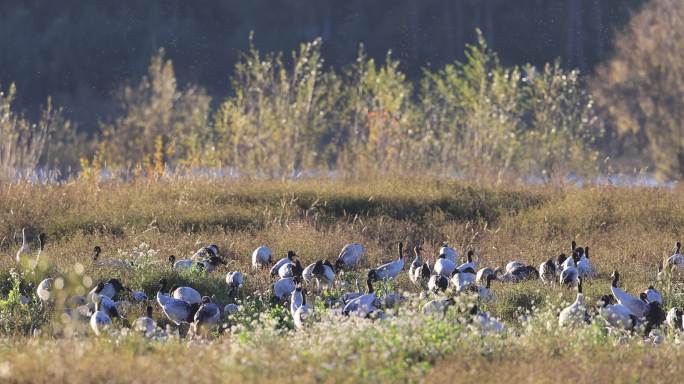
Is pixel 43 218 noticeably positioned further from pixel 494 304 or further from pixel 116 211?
pixel 494 304

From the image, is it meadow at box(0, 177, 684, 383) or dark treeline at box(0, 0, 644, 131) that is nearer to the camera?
meadow at box(0, 177, 684, 383)

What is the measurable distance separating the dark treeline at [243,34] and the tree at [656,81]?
78.0ft

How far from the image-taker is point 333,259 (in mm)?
16531

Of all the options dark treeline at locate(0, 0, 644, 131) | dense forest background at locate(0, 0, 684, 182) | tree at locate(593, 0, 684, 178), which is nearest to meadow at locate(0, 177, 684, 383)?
dense forest background at locate(0, 0, 684, 182)

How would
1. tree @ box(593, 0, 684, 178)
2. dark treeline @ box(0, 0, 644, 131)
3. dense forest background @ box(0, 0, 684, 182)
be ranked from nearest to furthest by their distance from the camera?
tree @ box(593, 0, 684, 178) < dense forest background @ box(0, 0, 684, 182) < dark treeline @ box(0, 0, 644, 131)

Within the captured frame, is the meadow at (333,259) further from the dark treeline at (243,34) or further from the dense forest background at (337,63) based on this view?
the dark treeline at (243,34)

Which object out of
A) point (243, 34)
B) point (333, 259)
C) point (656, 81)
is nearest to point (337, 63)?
point (243, 34)

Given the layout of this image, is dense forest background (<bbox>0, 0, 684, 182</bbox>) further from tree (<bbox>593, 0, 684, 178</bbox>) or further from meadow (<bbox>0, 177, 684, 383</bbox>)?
meadow (<bbox>0, 177, 684, 383</bbox>)

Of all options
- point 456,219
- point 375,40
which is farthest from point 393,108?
point 375,40

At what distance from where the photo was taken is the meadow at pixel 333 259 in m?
8.43

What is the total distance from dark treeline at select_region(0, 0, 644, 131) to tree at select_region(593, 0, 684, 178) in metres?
23.8

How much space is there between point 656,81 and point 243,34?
39.5m

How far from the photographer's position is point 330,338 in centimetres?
831

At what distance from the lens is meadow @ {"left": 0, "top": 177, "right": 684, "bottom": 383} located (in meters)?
8.43
